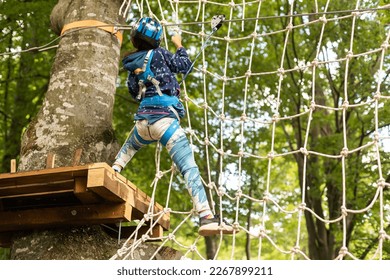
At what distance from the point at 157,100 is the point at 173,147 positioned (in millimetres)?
256

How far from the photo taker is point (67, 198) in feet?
9.59

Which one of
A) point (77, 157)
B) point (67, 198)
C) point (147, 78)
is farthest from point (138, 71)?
point (67, 198)

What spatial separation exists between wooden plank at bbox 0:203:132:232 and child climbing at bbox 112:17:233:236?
30 centimetres

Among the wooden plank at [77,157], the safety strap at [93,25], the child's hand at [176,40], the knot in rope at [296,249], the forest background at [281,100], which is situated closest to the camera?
the knot in rope at [296,249]

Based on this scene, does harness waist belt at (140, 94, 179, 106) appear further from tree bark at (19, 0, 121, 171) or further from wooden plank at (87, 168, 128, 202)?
wooden plank at (87, 168, 128, 202)

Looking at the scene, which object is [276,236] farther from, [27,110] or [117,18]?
[117,18]

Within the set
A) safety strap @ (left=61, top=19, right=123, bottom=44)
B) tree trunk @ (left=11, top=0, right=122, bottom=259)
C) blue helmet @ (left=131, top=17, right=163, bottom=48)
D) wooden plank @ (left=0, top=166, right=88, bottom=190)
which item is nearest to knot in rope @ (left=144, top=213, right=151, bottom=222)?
tree trunk @ (left=11, top=0, right=122, bottom=259)

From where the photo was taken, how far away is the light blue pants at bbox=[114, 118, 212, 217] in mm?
3006

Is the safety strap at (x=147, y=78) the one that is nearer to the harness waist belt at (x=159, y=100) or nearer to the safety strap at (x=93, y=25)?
the harness waist belt at (x=159, y=100)

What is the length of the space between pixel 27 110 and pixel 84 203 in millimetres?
4359

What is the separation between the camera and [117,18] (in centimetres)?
370

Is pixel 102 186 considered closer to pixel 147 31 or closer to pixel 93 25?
pixel 147 31

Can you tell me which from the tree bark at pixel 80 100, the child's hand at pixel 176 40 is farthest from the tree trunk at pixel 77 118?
the child's hand at pixel 176 40

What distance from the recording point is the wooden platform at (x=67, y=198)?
2.67 m
